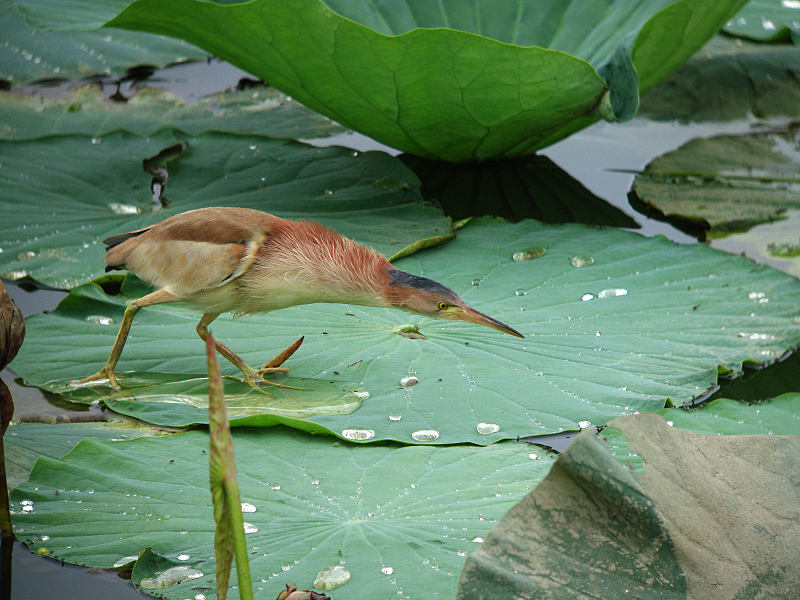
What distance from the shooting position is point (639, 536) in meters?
1.33

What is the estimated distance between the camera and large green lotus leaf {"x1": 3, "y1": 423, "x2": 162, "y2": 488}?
179 cm

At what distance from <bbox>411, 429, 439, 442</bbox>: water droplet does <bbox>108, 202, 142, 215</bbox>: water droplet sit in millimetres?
1402

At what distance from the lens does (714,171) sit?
11.3ft

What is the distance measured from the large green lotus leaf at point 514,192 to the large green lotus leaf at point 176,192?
0.21 meters

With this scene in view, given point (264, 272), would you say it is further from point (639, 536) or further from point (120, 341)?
point (639, 536)

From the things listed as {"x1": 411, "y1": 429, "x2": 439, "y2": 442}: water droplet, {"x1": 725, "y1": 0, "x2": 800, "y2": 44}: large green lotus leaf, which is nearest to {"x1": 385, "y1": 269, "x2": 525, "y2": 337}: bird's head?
{"x1": 411, "y1": 429, "x2": 439, "y2": 442}: water droplet

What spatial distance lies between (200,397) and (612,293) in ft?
4.02

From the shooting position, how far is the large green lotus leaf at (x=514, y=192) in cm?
316

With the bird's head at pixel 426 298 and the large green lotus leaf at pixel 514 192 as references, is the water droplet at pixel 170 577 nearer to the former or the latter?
the bird's head at pixel 426 298

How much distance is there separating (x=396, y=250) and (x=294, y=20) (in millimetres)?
750

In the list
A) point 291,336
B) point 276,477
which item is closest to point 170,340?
point 291,336

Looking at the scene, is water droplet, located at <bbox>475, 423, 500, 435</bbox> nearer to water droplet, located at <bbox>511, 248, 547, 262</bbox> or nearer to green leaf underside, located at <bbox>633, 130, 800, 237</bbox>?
water droplet, located at <bbox>511, 248, 547, 262</bbox>

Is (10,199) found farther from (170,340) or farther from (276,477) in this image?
(276,477)

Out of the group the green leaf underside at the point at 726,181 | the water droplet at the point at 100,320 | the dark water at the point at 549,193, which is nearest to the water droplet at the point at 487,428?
the dark water at the point at 549,193
